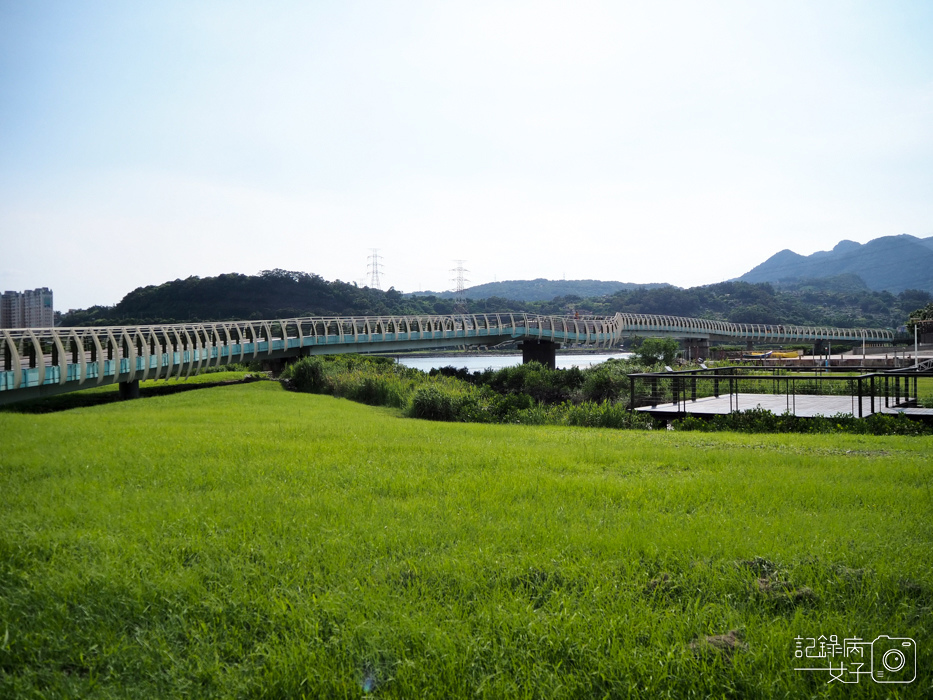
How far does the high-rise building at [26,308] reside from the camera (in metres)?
78.3

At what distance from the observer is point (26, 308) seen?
271 feet

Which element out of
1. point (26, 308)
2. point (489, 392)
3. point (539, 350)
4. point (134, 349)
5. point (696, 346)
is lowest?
point (696, 346)

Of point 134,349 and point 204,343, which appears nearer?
point 134,349

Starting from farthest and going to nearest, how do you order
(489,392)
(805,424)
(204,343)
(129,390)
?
(204,343)
(129,390)
(489,392)
(805,424)

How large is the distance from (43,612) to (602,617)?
3.74 m

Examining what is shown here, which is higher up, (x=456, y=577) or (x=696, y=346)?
(x=456, y=577)

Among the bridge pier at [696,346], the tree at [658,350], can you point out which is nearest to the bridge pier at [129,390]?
the tree at [658,350]

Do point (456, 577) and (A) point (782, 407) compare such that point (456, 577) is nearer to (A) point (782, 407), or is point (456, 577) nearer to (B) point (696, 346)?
(A) point (782, 407)

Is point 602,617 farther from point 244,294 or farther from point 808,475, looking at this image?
point 244,294

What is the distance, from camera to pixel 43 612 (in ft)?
14.7

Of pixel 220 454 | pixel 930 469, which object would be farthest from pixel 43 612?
pixel 930 469

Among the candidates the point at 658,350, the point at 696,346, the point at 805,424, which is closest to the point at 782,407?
the point at 805,424

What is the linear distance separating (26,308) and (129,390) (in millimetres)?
70800

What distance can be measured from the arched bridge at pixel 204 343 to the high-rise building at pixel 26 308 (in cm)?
3772
